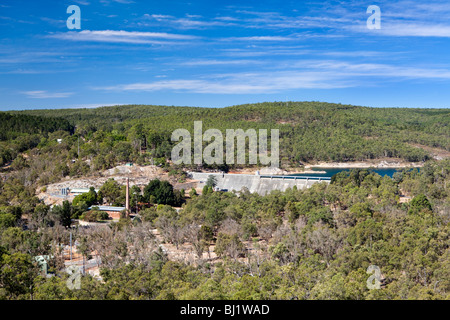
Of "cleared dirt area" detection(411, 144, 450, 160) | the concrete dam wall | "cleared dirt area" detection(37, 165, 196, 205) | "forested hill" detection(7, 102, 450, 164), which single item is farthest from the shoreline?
"cleared dirt area" detection(37, 165, 196, 205)

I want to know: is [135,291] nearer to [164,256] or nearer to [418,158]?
[164,256]

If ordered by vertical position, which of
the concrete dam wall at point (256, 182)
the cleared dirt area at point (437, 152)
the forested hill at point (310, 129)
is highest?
the forested hill at point (310, 129)

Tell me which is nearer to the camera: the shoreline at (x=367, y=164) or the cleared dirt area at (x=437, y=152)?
the shoreline at (x=367, y=164)

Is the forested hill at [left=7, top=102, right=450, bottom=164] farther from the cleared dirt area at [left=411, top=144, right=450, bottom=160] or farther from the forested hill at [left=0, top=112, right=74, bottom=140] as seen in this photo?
the forested hill at [left=0, top=112, right=74, bottom=140]

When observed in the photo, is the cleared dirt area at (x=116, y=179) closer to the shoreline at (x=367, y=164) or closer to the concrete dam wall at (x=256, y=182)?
the concrete dam wall at (x=256, y=182)

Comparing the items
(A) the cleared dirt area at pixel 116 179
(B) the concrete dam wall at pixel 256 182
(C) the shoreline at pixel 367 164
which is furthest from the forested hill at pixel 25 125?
(C) the shoreline at pixel 367 164
